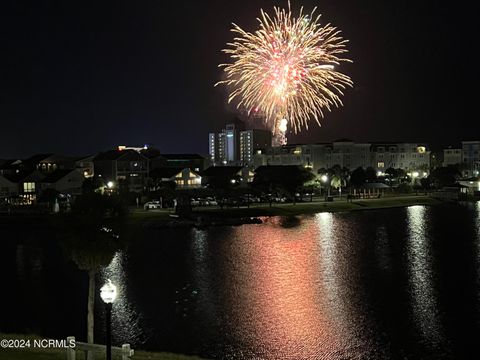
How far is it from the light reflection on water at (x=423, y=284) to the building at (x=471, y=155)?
52.0m

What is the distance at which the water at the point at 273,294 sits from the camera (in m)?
13.3

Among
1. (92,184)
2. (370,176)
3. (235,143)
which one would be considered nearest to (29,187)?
(92,184)

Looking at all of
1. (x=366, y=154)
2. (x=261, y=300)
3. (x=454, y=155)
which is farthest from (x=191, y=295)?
(x=454, y=155)

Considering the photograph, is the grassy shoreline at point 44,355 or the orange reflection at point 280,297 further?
the orange reflection at point 280,297

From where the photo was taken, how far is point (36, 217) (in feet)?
128

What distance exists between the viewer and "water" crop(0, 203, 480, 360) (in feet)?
43.5

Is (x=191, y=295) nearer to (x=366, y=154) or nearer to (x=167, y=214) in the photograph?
(x=167, y=214)

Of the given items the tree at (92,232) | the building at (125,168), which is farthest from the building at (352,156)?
the tree at (92,232)

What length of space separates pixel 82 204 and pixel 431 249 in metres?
20.8

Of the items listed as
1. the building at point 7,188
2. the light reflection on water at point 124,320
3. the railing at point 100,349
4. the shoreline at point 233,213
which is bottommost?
the light reflection on water at point 124,320

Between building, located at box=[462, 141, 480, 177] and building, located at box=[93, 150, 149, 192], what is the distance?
167ft

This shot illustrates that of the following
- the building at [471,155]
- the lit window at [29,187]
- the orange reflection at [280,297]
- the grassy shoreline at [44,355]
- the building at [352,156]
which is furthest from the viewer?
the building at [471,155]

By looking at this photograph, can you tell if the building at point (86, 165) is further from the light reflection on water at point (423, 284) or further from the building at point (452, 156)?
the building at point (452, 156)

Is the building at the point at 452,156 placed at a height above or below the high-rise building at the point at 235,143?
below
